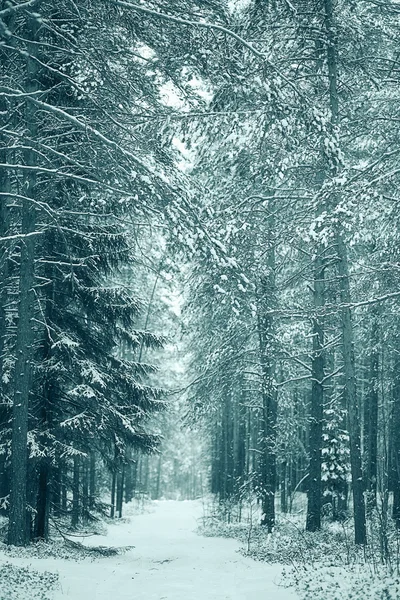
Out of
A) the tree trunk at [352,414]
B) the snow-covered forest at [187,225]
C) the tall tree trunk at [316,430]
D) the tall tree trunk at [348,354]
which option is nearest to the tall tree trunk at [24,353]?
the snow-covered forest at [187,225]

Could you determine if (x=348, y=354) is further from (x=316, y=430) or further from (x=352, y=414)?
(x=316, y=430)

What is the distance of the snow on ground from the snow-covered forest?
0.09 m

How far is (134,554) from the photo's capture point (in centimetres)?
1420

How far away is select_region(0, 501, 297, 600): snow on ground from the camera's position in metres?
8.40

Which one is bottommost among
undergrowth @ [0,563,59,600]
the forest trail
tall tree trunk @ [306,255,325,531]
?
the forest trail

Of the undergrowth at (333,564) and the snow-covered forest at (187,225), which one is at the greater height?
the snow-covered forest at (187,225)

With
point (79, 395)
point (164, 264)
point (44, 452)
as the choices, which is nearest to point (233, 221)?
point (164, 264)

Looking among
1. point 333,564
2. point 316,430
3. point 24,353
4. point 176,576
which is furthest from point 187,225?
point 316,430

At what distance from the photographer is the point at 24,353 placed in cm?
1078

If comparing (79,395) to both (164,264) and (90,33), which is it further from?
(90,33)

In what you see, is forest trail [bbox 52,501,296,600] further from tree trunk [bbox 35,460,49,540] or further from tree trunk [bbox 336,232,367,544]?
tree trunk [bbox 336,232,367,544]

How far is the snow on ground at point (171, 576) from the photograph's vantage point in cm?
840

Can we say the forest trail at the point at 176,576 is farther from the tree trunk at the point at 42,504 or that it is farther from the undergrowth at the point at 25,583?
the tree trunk at the point at 42,504

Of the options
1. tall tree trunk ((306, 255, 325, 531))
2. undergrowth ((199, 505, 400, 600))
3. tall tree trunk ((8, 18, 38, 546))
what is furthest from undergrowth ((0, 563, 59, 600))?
tall tree trunk ((306, 255, 325, 531))
